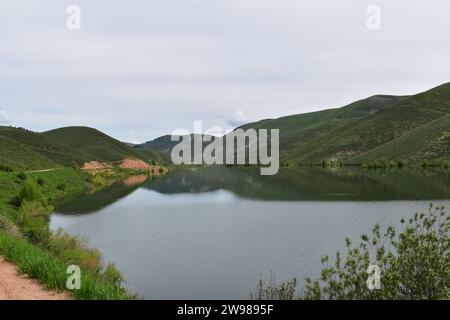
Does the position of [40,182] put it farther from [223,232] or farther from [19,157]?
[223,232]

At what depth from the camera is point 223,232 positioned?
40719mm

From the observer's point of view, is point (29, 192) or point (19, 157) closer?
point (29, 192)

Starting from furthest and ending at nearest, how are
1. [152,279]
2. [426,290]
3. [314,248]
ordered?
[314,248], [152,279], [426,290]

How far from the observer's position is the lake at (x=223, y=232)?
25.9m

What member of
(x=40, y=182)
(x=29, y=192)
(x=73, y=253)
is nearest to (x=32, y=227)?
(x=73, y=253)

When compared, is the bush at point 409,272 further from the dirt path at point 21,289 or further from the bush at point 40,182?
the bush at point 40,182

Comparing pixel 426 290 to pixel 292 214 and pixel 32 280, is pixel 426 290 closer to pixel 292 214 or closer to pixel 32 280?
pixel 32 280

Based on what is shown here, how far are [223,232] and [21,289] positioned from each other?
2574 cm

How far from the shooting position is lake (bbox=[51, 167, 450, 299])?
1019 inches

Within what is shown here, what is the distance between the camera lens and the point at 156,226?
46.6m

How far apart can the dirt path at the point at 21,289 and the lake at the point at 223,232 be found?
7.40 m

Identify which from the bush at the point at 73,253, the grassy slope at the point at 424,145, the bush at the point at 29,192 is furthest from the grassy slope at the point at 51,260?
the grassy slope at the point at 424,145
